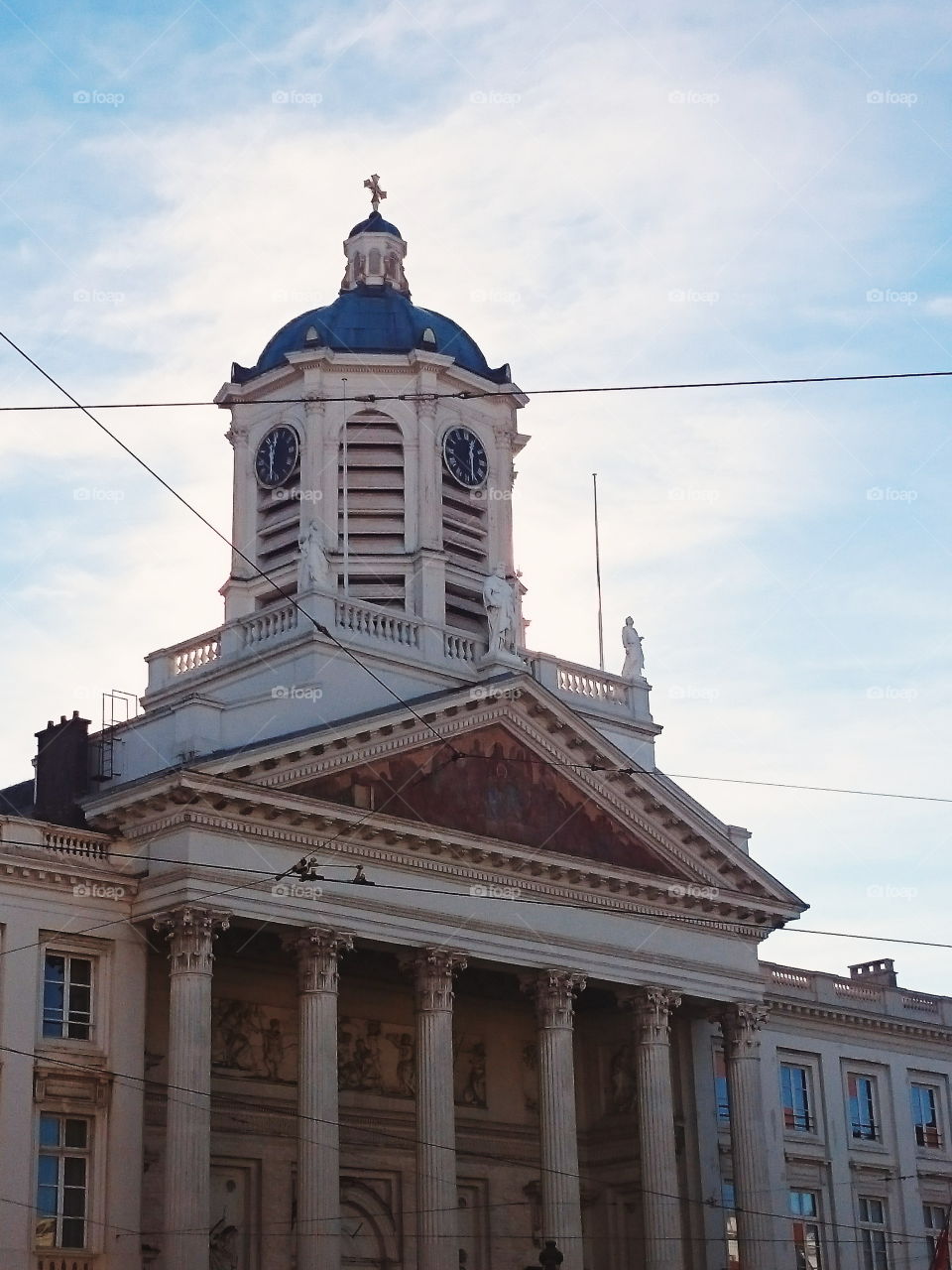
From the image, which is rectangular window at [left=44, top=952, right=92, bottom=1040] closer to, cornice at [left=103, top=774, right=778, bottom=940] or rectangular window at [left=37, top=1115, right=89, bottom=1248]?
rectangular window at [left=37, top=1115, right=89, bottom=1248]

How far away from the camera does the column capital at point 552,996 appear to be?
45.1 metres

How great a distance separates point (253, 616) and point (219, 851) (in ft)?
25.6

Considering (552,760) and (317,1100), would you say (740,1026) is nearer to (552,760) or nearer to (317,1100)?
(552,760)

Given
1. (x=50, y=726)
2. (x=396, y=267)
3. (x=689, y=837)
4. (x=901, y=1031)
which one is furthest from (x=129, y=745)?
(x=901, y=1031)

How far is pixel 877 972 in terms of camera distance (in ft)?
210

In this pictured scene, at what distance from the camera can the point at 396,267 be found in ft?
196

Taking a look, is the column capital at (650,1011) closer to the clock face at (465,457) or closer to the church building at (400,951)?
the church building at (400,951)

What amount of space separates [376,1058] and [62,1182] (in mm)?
9723

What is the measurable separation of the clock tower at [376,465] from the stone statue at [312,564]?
3.86 meters

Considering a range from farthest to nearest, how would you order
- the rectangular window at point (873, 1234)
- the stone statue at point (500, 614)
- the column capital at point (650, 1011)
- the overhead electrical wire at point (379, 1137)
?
the rectangular window at point (873, 1234), the stone statue at point (500, 614), the column capital at point (650, 1011), the overhead electrical wire at point (379, 1137)

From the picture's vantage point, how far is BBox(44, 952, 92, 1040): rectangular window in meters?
39.4

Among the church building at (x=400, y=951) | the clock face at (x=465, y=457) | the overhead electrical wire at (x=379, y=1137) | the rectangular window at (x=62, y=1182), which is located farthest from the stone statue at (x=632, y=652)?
the rectangular window at (x=62, y=1182)

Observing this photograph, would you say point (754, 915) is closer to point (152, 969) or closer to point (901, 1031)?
point (901, 1031)

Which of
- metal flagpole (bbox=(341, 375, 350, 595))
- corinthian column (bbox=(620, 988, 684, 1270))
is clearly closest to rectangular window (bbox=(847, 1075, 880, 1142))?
corinthian column (bbox=(620, 988, 684, 1270))
